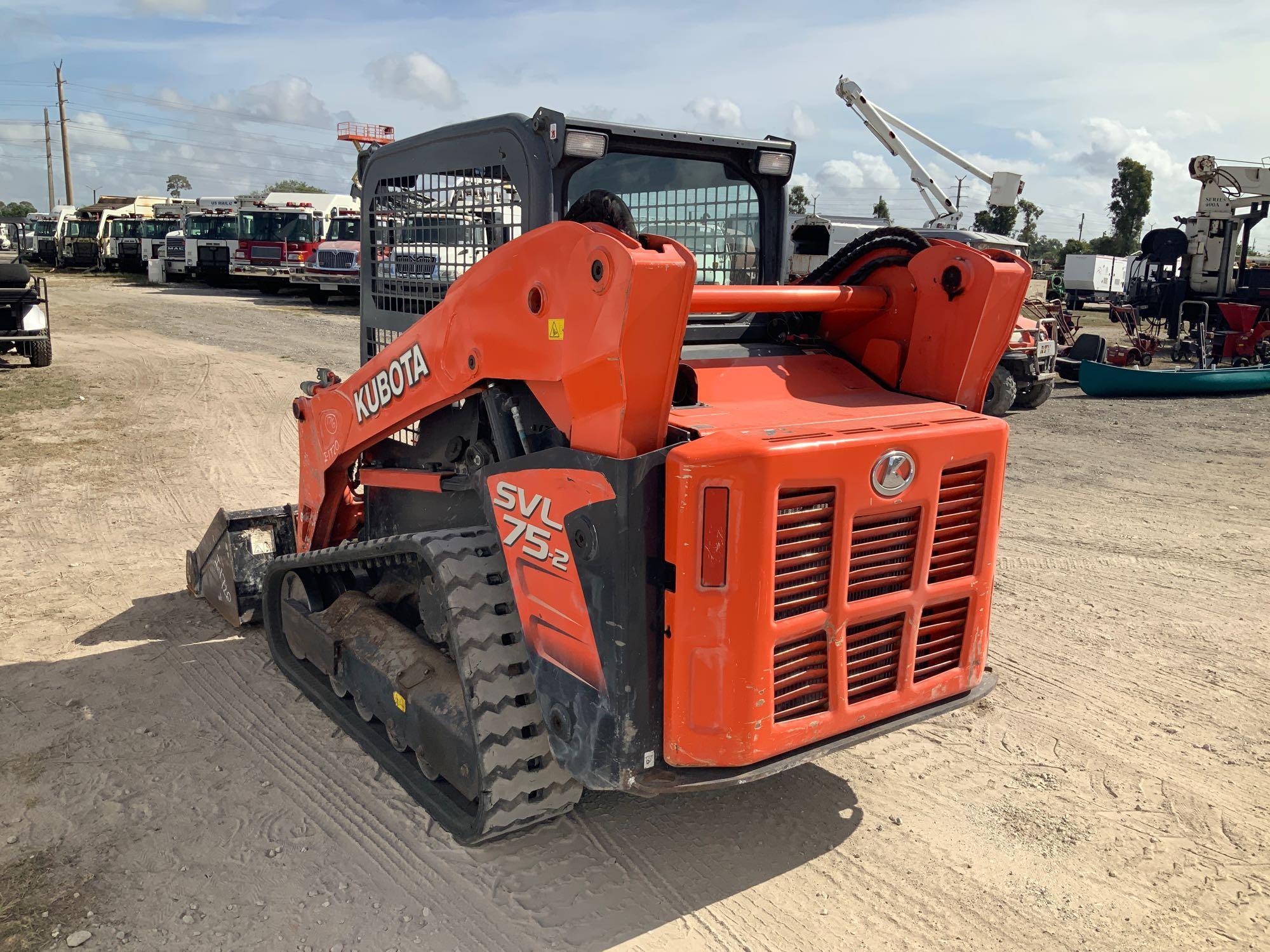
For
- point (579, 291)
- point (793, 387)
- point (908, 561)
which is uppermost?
point (579, 291)

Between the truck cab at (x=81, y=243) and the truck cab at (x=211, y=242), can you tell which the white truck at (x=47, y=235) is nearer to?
the truck cab at (x=81, y=243)

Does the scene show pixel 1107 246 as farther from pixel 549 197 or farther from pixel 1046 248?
pixel 549 197

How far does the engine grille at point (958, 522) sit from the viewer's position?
3.20 meters

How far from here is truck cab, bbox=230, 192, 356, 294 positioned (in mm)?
26922

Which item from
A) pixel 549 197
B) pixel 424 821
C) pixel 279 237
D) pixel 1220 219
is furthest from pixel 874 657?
pixel 279 237

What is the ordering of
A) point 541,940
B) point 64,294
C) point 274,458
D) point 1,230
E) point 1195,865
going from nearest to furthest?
point 541,940
point 1195,865
point 274,458
point 1,230
point 64,294

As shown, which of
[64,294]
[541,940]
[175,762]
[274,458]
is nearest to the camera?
[541,940]

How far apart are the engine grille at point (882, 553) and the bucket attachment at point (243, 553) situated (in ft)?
10.5

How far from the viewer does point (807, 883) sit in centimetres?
324

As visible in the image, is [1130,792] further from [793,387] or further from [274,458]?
[274,458]

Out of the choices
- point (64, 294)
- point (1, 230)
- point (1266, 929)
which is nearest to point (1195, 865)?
point (1266, 929)

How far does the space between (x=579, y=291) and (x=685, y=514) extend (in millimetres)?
689

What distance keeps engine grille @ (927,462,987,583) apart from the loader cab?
1008 millimetres

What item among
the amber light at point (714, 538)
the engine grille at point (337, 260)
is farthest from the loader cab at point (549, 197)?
the engine grille at point (337, 260)
